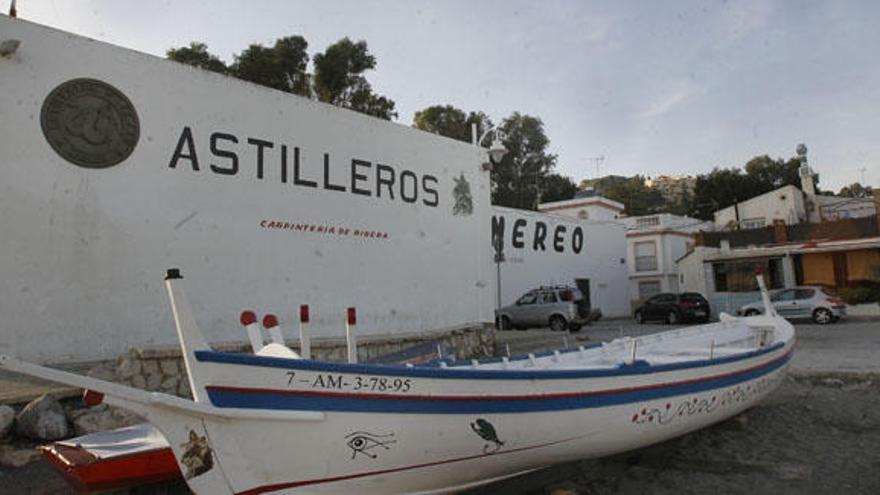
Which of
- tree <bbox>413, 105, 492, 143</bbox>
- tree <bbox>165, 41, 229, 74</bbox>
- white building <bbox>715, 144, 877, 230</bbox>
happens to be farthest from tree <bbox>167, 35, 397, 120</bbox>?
white building <bbox>715, 144, 877, 230</bbox>

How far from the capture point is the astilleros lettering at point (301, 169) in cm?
931

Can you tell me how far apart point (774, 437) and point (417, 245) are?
7.44m

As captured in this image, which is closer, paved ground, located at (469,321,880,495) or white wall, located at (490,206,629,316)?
paved ground, located at (469,321,880,495)

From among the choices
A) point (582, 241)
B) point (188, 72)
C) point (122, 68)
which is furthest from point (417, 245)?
point (582, 241)

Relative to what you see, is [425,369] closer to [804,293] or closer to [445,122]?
[804,293]

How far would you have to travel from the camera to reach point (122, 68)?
8539 mm

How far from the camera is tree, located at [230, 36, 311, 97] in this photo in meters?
29.1

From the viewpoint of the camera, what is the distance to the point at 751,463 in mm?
5969

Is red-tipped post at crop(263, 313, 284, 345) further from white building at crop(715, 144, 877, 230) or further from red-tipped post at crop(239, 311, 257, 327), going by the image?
white building at crop(715, 144, 877, 230)

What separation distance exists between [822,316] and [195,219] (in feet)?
65.3

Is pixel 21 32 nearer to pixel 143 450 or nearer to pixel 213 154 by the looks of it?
pixel 213 154

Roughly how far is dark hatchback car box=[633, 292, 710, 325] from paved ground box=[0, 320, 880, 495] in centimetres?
1325

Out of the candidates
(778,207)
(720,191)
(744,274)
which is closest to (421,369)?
(744,274)

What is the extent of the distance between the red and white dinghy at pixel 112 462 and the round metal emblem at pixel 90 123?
4.89 m
